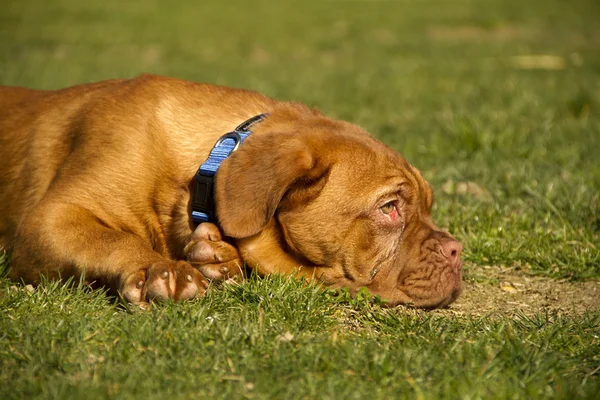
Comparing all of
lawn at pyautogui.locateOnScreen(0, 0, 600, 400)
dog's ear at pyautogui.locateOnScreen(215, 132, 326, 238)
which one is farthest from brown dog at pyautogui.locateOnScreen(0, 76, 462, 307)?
lawn at pyautogui.locateOnScreen(0, 0, 600, 400)

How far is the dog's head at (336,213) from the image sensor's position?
3836 millimetres

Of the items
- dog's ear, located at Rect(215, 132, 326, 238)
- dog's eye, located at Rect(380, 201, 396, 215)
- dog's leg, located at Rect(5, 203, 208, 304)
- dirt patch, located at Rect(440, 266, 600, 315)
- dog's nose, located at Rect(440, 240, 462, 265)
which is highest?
dog's ear, located at Rect(215, 132, 326, 238)

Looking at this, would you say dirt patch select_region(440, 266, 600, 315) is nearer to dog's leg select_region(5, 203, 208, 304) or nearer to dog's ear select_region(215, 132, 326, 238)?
dog's ear select_region(215, 132, 326, 238)

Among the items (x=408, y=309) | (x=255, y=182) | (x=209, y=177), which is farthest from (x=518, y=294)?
(x=209, y=177)

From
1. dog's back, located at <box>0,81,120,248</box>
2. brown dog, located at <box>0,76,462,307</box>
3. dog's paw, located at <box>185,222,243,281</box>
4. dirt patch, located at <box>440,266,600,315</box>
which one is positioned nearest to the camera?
brown dog, located at <box>0,76,462,307</box>

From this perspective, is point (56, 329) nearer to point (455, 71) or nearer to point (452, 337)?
point (452, 337)

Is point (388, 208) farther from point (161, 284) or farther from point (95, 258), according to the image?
point (95, 258)

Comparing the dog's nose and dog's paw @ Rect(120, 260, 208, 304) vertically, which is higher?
the dog's nose

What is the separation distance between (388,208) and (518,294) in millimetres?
1098

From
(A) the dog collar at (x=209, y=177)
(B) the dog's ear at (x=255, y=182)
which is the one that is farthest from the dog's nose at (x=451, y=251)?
(A) the dog collar at (x=209, y=177)

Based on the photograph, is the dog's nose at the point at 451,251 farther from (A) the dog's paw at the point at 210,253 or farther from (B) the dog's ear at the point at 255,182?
(A) the dog's paw at the point at 210,253

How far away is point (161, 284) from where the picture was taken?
12.3 feet

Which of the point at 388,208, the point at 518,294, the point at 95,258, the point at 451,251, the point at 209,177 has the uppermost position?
the point at 209,177

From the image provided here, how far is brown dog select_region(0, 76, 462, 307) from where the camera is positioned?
3.87 m
